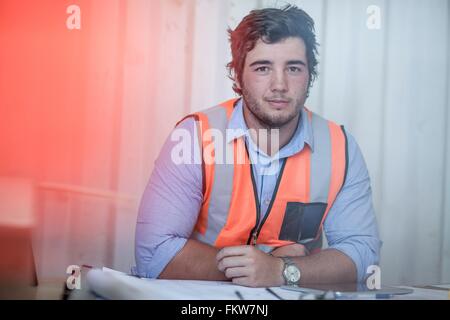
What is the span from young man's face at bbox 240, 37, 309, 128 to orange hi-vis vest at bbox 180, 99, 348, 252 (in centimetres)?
10

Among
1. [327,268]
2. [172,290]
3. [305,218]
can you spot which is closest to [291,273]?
[327,268]

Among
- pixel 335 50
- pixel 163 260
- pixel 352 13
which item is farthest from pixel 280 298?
pixel 352 13

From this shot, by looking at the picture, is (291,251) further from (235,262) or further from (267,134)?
(267,134)

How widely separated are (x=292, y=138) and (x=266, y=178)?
165 millimetres

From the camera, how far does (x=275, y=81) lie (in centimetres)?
204

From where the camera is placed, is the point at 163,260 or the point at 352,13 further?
the point at 352,13

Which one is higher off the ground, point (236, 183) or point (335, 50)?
point (335, 50)

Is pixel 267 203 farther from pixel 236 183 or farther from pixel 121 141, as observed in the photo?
pixel 121 141

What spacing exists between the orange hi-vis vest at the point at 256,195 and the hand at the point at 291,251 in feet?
0.07

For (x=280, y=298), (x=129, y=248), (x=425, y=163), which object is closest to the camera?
(x=280, y=298)

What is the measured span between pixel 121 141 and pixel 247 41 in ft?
1.74

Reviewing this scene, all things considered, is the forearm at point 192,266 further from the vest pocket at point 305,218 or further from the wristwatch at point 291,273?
the vest pocket at point 305,218

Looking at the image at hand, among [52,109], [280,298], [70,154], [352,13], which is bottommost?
[280,298]

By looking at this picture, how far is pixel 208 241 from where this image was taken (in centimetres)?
199
